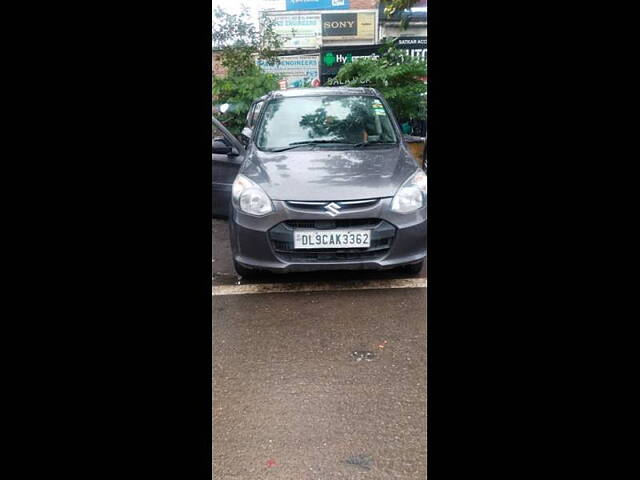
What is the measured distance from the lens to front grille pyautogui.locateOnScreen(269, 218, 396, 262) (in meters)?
4.03

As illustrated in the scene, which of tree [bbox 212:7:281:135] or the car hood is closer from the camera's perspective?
the car hood

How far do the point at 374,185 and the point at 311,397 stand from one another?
1859 millimetres

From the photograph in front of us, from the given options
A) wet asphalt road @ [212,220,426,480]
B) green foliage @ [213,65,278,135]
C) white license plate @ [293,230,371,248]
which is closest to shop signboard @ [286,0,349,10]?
green foliage @ [213,65,278,135]

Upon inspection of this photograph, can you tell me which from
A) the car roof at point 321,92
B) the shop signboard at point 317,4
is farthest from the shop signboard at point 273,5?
the car roof at point 321,92

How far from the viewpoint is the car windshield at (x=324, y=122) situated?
193 inches

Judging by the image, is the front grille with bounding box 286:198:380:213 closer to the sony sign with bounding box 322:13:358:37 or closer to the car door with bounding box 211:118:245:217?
the car door with bounding box 211:118:245:217

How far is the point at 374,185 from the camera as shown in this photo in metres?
4.14

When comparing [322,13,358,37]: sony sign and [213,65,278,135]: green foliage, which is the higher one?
[322,13,358,37]: sony sign

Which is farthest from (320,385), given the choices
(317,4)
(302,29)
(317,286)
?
(317,4)

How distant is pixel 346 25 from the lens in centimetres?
1766

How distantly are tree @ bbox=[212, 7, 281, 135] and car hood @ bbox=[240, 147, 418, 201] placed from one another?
178 inches

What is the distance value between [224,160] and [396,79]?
216 inches

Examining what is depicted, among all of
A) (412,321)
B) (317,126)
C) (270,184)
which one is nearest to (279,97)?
(317,126)

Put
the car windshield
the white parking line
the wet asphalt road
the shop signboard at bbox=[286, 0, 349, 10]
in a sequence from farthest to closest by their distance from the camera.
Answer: the shop signboard at bbox=[286, 0, 349, 10] < the car windshield < the white parking line < the wet asphalt road
